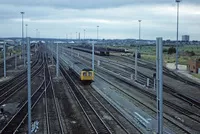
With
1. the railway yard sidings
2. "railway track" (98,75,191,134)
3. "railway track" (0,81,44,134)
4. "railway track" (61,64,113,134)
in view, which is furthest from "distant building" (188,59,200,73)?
"railway track" (0,81,44,134)

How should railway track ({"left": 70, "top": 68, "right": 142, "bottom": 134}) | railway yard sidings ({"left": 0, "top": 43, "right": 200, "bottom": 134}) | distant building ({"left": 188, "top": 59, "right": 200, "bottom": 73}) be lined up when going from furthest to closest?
distant building ({"left": 188, "top": 59, "right": 200, "bottom": 73}) < railway yard sidings ({"left": 0, "top": 43, "right": 200, "bottom": 134}) < railway track ({"left": 70, "top": 68, "right": 142, "bottom": 134})

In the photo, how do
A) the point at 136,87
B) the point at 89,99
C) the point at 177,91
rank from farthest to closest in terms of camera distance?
1. the point at 136,87
2. the point at 177,91
3. the point at 89,99

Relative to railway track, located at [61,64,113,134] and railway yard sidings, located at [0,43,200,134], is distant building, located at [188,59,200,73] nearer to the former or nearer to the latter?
railway yard sidings, located at [0,43,200,134]

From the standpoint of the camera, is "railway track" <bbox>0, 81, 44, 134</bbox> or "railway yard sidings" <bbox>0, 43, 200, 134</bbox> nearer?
"railway track" <bbox>0, 81, 44, 134</bbox>

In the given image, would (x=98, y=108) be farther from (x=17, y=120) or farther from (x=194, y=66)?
(x=194, y=66)

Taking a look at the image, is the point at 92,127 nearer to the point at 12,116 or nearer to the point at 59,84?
the point at 12,116

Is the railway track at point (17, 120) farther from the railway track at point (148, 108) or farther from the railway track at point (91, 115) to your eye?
the railway track at point (148, 108)

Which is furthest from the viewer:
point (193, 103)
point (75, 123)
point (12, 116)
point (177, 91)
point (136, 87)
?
point (136, 87)

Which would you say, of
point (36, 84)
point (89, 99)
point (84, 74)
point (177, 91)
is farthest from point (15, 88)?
point (177, 91)

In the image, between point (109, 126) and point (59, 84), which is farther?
point (59, 84)

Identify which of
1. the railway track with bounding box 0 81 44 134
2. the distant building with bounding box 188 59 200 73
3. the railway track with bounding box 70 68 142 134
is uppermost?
the distant building with bounding box 188 59 200 73

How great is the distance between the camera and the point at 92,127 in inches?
786

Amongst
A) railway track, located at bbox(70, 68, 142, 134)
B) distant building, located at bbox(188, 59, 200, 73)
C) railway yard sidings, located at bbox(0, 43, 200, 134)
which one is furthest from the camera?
distant building, located at bbox(188, 59, 200, 73)

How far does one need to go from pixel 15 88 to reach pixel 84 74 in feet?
27.0
